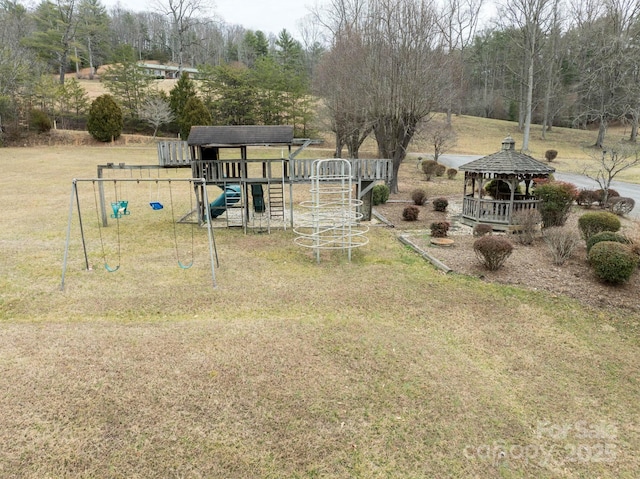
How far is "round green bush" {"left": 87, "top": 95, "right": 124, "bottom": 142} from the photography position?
136ft

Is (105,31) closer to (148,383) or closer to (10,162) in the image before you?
(10,162)

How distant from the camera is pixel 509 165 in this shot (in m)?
15.8

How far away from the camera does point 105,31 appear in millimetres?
74500

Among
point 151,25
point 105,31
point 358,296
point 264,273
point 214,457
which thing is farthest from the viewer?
point 151,25

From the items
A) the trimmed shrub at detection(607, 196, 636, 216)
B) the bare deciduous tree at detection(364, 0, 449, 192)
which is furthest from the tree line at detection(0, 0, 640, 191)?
the trimmed shrub at detection(607, 196, 636, 216)

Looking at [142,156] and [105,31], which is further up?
[105,31]

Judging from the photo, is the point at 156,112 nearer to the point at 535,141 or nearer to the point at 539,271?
the point at 539,271

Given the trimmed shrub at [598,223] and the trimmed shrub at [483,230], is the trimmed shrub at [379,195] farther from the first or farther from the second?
the trimmed shrub at [598,223]

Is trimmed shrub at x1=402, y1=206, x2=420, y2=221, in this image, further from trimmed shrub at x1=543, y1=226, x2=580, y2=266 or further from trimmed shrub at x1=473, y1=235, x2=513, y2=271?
trimmed shrub at x1=473, y1=235, x2=513, y2=271

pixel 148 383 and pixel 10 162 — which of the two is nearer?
pixel 148 383

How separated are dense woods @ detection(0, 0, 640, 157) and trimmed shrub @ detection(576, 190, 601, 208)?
8168 millimetres

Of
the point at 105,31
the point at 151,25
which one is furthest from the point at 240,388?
the point at 151,25

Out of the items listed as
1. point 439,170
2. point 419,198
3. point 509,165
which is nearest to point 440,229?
point 509,165

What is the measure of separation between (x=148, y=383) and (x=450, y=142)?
3531 centimetres
